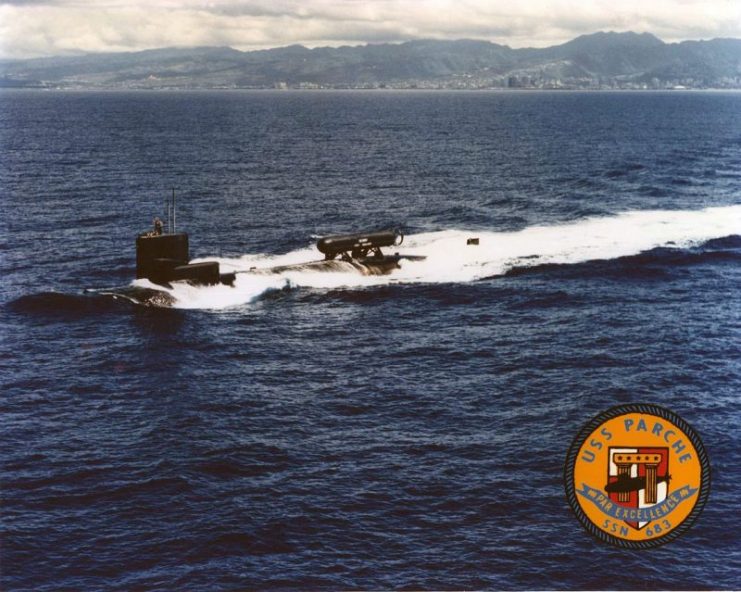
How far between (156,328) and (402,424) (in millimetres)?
27417

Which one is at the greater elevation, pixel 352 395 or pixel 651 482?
pixel 651 482

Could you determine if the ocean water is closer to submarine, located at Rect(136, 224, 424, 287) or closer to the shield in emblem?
submarine, located at Rect(136, 224, 424, 287)

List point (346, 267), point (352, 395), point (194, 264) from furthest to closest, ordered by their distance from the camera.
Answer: point (346, 267)
point (194, 264)
point (352, 395)

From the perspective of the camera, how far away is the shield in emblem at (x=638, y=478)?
123ft

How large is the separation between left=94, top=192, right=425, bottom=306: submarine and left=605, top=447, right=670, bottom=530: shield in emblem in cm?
5343

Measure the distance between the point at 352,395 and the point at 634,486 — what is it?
1120 inches

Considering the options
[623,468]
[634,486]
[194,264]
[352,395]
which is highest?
[194,264]

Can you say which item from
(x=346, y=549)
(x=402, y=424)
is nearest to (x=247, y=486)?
(x=346, y=549)

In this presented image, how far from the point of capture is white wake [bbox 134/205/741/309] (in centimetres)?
8931

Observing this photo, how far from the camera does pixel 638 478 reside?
1499 inches

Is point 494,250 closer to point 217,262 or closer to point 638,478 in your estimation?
point 217,262

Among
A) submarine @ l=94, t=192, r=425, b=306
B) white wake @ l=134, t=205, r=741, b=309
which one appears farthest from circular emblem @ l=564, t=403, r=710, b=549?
submarine @ l=94, t=192, r=425, b=306

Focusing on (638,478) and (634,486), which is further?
(638,478)

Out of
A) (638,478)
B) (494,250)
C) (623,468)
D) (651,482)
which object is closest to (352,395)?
(623,468)
